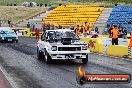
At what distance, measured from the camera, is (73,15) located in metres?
64.2

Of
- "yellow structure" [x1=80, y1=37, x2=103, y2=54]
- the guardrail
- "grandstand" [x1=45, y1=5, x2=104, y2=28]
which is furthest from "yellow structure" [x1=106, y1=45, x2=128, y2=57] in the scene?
"grandstand" [x1=45, y1=5, x2=104, y2=28]

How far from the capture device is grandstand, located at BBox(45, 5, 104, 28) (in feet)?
198

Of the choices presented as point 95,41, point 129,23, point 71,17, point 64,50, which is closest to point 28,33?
point 71,17

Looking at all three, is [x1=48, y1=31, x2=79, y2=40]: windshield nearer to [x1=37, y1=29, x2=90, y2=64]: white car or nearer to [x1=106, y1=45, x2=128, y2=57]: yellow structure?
[x1=37, y1=29, x2=90, y2=64]: white car

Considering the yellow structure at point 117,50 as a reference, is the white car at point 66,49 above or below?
above

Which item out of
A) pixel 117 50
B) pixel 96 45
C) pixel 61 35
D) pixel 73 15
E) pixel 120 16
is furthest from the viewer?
pixel 73 15

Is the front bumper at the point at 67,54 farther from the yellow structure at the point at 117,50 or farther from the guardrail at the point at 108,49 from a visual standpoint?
the yellow structure at the point at 117,50

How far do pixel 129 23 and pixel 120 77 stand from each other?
46.8 m

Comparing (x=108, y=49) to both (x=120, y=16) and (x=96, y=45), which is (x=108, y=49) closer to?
(x=96, y=45)

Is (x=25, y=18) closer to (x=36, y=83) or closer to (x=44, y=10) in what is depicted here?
(x=44, y=10)

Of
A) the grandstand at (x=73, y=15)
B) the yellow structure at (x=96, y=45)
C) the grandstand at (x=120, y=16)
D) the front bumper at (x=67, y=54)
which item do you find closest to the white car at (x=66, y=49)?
the front bumper at (x=67, y=54)

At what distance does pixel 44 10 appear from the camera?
75.0 meters

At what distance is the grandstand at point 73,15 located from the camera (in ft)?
198

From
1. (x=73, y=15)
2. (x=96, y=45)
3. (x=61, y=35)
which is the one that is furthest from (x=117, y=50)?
(x=73, y=15)
